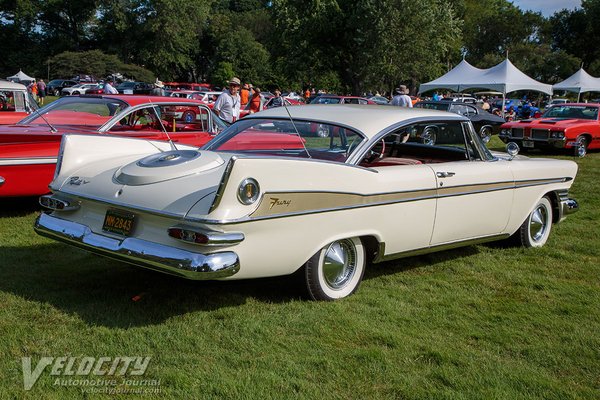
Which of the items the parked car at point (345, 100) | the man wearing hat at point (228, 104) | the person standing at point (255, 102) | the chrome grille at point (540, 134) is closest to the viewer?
the man wearing hat at point (228, 104)

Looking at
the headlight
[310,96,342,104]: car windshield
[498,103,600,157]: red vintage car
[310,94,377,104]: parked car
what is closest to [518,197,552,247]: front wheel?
the headlight

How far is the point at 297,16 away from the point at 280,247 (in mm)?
31948

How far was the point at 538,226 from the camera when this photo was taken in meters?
6.15

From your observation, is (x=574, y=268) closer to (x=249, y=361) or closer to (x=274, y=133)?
(x=274, y=133)

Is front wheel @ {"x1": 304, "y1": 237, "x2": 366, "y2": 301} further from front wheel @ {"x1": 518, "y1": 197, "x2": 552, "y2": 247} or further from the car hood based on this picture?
the car hood

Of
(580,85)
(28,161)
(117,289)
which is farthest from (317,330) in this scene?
(580,85)

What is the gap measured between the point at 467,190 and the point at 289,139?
4.98ft

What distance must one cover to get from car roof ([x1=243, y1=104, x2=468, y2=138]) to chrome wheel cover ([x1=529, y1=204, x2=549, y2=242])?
1355 mm

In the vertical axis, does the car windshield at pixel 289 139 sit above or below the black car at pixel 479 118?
above

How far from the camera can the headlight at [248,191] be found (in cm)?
355

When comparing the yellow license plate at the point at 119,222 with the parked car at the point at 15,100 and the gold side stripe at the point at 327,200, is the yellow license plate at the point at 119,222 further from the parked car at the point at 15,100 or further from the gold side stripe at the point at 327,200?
the parked car at the point at 15,100

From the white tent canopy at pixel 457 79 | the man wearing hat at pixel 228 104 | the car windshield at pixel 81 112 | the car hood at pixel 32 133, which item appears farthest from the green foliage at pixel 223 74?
the car hood at pixel 32 133

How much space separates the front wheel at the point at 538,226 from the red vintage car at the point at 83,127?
11.9ft

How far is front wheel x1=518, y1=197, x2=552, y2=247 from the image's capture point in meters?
5.96
